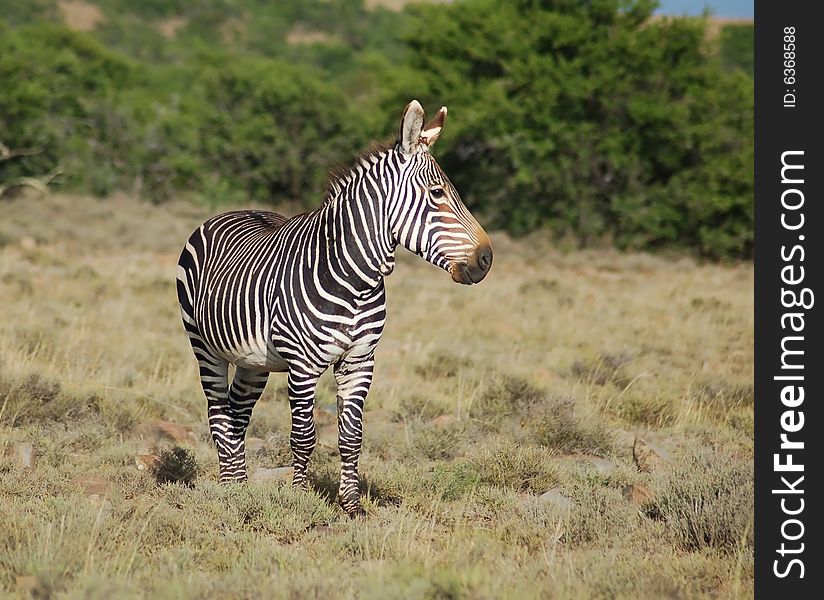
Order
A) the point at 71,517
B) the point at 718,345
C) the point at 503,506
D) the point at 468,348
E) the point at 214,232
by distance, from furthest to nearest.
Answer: the point at 718,345
the point at 468,348
the point at 214,232
the point at 503,506
the point at 71,517

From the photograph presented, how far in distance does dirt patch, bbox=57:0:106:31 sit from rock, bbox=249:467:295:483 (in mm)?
88901

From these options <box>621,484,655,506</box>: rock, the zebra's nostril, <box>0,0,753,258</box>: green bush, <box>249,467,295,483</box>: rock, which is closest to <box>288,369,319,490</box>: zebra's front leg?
<box>249,467,295,483</box>: rock

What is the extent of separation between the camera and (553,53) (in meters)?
24.3

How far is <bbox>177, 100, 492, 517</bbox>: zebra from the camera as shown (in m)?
5.46

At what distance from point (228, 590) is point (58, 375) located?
191 inches

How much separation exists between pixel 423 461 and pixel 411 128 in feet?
9.00

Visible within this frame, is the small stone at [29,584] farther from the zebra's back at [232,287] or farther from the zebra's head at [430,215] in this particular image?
the zebra's head at [430,215]

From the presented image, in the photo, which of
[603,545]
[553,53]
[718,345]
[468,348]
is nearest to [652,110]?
[553,53]

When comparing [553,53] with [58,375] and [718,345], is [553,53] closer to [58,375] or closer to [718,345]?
[718,345]

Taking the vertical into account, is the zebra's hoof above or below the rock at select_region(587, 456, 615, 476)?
above

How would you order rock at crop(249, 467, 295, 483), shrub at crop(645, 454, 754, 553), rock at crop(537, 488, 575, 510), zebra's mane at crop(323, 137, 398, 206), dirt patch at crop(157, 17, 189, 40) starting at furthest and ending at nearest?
dirt patch at crop(157, 17, 189, 40)
rock at crop(249, 467, 295, 483)
rock at crop(537, 488, 575, 510)
zebra's mane at crop(323, 137, 398, 206)
shrub at crop(645, 454, 754, 553)

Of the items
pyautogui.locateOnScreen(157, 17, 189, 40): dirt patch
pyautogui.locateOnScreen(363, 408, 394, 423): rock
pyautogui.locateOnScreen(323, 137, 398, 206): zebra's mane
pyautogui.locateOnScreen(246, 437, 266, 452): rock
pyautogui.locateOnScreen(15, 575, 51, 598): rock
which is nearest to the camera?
pyautogui.locateOnScreen(15, 575, 51, 598): rock

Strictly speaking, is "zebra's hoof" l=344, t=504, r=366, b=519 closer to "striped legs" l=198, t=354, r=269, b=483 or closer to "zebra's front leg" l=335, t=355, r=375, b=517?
"zebra's front leg" l=335, t=355, r=375, b=517
